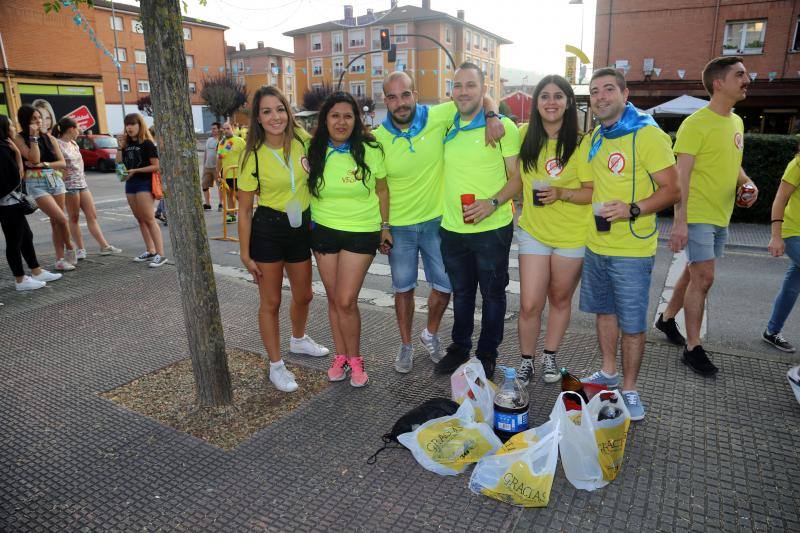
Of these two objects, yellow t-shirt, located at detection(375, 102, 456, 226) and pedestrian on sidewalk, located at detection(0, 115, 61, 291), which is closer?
yellow t-shirt, located at detection(375, 102, 456, 226)

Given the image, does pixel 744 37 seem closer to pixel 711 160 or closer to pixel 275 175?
pixel 711 160

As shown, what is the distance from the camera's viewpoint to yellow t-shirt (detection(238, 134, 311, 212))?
3656mm

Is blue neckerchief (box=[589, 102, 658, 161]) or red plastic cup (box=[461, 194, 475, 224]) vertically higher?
blue neckerchief (box=[589, 102, 658, 161])

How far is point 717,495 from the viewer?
2.69 meters

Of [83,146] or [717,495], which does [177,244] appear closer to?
[717,495]

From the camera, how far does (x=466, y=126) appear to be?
3.78 metres

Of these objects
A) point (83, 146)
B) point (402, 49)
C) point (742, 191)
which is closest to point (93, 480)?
point (742, 191)

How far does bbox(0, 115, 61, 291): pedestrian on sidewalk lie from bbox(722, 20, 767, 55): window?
25.0 metres

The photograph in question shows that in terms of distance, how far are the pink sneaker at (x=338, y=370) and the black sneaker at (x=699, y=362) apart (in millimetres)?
2637

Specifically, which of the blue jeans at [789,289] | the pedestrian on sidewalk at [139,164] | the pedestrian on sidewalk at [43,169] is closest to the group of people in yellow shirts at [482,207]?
the blue jeans at [789,289]

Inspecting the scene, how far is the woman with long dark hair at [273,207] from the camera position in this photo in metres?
3.65

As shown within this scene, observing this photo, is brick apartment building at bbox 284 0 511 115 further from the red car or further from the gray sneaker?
the gray sneaker

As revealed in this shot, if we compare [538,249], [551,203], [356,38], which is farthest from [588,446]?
[356,38]

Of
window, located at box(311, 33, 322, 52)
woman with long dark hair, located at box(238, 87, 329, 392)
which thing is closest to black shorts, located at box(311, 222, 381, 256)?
woman with long dark hair, located at box(238, 87, 329, 392)
